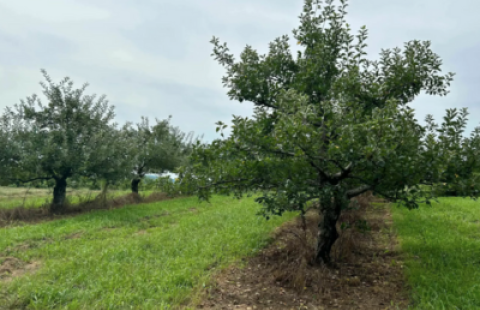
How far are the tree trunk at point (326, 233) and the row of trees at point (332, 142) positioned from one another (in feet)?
0.06

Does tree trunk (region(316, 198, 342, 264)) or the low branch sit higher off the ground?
the low branch

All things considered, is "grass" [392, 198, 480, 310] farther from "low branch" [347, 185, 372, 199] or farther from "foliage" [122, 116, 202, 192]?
"foliage" [122, 116, 202, 192]

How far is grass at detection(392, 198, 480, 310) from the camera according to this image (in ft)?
14.3

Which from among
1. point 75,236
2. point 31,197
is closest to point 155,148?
point 31,197

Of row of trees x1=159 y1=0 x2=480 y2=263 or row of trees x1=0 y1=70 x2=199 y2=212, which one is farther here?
row of trees x1=0 y1=70 x2=199 y2=212

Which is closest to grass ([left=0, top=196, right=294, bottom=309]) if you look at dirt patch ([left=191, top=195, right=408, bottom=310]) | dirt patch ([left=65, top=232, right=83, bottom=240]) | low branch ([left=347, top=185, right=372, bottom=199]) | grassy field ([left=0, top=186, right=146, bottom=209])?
dirt patch ([left=65, top=232, right=83, bottom=240])

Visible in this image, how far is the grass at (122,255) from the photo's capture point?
14.9 feet

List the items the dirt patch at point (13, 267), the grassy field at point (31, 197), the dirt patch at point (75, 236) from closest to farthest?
the dirt patch at point (13, 267), the dirt patch at point (75, 236), the grassy field at point (31, 197)

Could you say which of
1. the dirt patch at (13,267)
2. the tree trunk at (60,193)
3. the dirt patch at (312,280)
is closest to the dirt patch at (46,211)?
the tree trunk at (60,193)

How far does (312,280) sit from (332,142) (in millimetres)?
2526

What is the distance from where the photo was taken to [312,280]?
17.3 ft

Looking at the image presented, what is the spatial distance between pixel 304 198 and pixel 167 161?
49.8 feet

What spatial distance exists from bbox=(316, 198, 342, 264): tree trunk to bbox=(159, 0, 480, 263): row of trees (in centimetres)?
2

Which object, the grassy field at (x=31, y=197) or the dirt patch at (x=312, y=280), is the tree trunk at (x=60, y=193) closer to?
the grassy field at (x=31, y=197)
